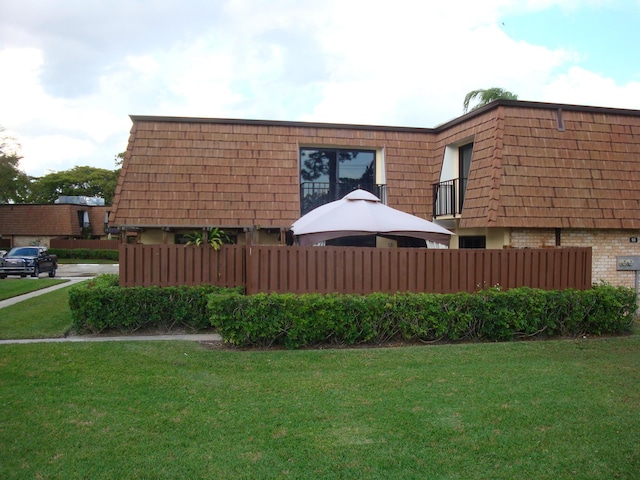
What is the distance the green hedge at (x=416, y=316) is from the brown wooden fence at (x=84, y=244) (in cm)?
3693

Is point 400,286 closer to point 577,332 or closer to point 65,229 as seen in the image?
point 577,332

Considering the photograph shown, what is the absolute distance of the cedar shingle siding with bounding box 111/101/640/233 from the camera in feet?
36.8

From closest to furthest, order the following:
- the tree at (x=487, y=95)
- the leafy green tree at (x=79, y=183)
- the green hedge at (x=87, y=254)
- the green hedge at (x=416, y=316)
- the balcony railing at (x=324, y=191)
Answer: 1. the green hedge at (x=416, y=316)
2. the balcony railing at (x=324, y=191)
3. the tree at (x=487, y=95)
4. the green hedge at (x=87, y=254)
5. the leafy green tree at (x=79, y=183)

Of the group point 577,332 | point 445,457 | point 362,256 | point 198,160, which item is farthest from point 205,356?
point 198,160

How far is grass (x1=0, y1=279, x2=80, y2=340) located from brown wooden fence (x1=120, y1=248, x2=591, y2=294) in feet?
4.97

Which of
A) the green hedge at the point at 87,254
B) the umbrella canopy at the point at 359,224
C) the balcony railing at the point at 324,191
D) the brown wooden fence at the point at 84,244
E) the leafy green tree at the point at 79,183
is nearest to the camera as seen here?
the umbrella canopy at the point at 359,224

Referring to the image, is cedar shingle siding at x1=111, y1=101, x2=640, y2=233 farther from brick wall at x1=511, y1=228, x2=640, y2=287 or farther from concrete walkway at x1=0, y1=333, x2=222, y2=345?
Result: concrete walkway at x1=0, y1=333, x2=222, y2=345

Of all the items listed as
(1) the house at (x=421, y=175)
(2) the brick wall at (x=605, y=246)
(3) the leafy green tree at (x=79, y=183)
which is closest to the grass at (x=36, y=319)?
(1) the house at (x=421, y=175)

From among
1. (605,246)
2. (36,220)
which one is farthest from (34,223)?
(605,246)

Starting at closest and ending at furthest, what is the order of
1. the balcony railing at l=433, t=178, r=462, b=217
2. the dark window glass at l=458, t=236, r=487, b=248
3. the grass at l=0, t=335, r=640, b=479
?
the grass at l=0, t=335, r=640, b=479 → the dark window glass at l=458, t=236, r=487, b=248 → the balcony railing at l=433, t=178, r=462, b=217

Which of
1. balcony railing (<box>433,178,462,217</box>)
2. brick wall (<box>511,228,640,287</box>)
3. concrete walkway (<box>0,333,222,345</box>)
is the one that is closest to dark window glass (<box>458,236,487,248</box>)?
balcony railing (<box>433,178,462,217</box>)

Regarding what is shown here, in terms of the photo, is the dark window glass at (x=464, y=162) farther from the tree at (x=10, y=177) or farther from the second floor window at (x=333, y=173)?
the tree at (x=10, y=177)

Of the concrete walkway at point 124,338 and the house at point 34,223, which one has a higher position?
the house at point 34,223

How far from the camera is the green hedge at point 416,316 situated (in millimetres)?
7871
